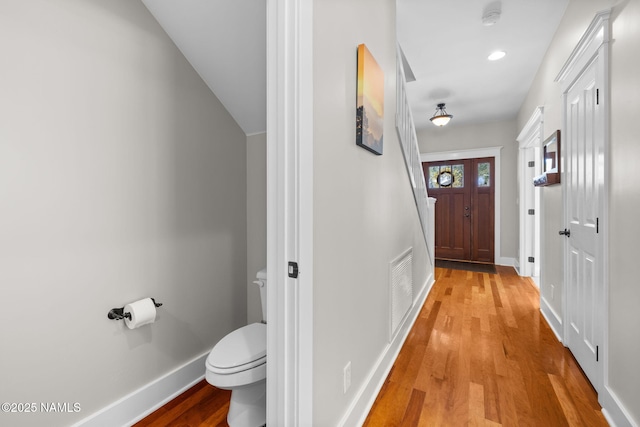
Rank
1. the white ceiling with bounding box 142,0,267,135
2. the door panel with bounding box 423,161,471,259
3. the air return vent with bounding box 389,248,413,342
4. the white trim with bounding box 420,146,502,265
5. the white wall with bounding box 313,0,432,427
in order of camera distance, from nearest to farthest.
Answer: the white wall with bounding box 313,0,432,427 → the white ceiling with bounding box 142,0,267,135 → the air return vent with bounding box 389,248,413,342 → the white trim with bounding box 420,146,502,265 → the door panel with bounding box 423,161,471,259

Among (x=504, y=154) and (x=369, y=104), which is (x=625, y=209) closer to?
(x=369, y=104)

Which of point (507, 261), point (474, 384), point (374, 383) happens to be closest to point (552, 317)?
point (474, 384)

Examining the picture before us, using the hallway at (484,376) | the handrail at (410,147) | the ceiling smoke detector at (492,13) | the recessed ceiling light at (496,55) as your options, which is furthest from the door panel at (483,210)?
the ceiling smoke detector at (492,13)

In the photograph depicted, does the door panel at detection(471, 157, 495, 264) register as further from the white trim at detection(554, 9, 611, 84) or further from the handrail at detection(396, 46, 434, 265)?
the white trim at detection(554, 9, 611, 84)

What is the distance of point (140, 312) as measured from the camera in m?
1.42

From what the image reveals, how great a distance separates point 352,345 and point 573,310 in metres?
1.79

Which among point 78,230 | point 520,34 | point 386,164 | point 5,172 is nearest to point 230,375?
point 78,230

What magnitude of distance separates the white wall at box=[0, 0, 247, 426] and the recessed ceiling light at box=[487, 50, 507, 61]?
2.81m

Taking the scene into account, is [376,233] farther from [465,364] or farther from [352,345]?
[465,364]

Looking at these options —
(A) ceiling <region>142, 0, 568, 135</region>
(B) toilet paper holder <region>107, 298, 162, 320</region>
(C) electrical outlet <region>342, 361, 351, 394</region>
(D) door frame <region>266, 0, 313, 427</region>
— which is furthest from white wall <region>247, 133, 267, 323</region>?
(D) door frame <region>266, 0, 313, 427</region>

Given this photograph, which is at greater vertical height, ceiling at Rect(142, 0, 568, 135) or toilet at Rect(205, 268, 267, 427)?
ceiling at Rect(142, 0, 568, 135)

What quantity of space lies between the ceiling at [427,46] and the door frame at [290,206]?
760 millimetres

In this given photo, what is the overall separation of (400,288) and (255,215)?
4.05 ft

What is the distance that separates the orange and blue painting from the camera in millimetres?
1370
